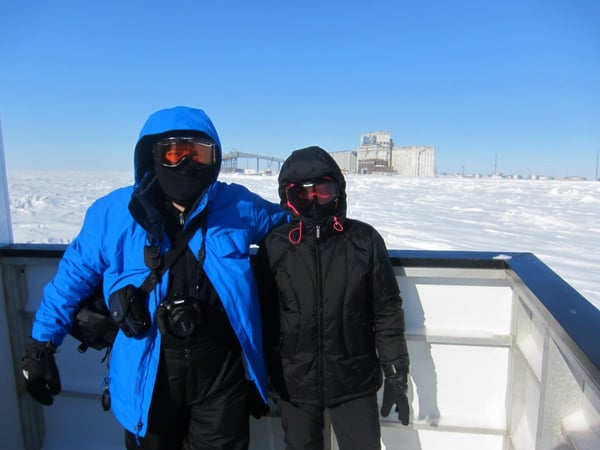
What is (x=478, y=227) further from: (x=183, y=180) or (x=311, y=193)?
(x=183, y=180)

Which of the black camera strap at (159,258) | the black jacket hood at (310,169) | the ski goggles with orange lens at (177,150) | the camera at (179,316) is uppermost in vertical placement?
the ski goggles with orange lens at (177,150)

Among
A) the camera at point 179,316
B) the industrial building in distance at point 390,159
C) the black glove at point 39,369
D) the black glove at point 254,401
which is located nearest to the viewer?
the camera at point 179,316

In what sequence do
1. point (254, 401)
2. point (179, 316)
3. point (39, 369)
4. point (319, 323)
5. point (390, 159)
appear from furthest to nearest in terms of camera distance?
1. point (390, 159)
2. point (254, 401)
3. point (319, 323)
4. point (39, 369)
5. point (179, 316)

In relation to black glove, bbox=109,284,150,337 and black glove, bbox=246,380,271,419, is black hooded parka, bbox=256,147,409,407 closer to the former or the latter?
black glove, bbox=246,380,271,419

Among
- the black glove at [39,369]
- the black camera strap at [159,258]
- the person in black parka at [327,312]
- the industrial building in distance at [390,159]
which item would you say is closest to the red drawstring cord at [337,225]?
the person in black parka at [327,312]

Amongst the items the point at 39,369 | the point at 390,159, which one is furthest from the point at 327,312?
the point at 390,159

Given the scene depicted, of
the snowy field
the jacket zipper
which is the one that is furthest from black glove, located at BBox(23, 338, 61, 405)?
the snowy field

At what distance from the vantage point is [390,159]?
76188 mm

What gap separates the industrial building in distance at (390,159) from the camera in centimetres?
7162

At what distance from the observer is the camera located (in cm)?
154

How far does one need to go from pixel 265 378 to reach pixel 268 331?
0.67 ft

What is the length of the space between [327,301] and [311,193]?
48 centimetres

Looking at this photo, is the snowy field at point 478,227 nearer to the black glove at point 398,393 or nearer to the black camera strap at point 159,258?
the black glove at point 398,393

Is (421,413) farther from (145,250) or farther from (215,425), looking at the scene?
(145,250)
